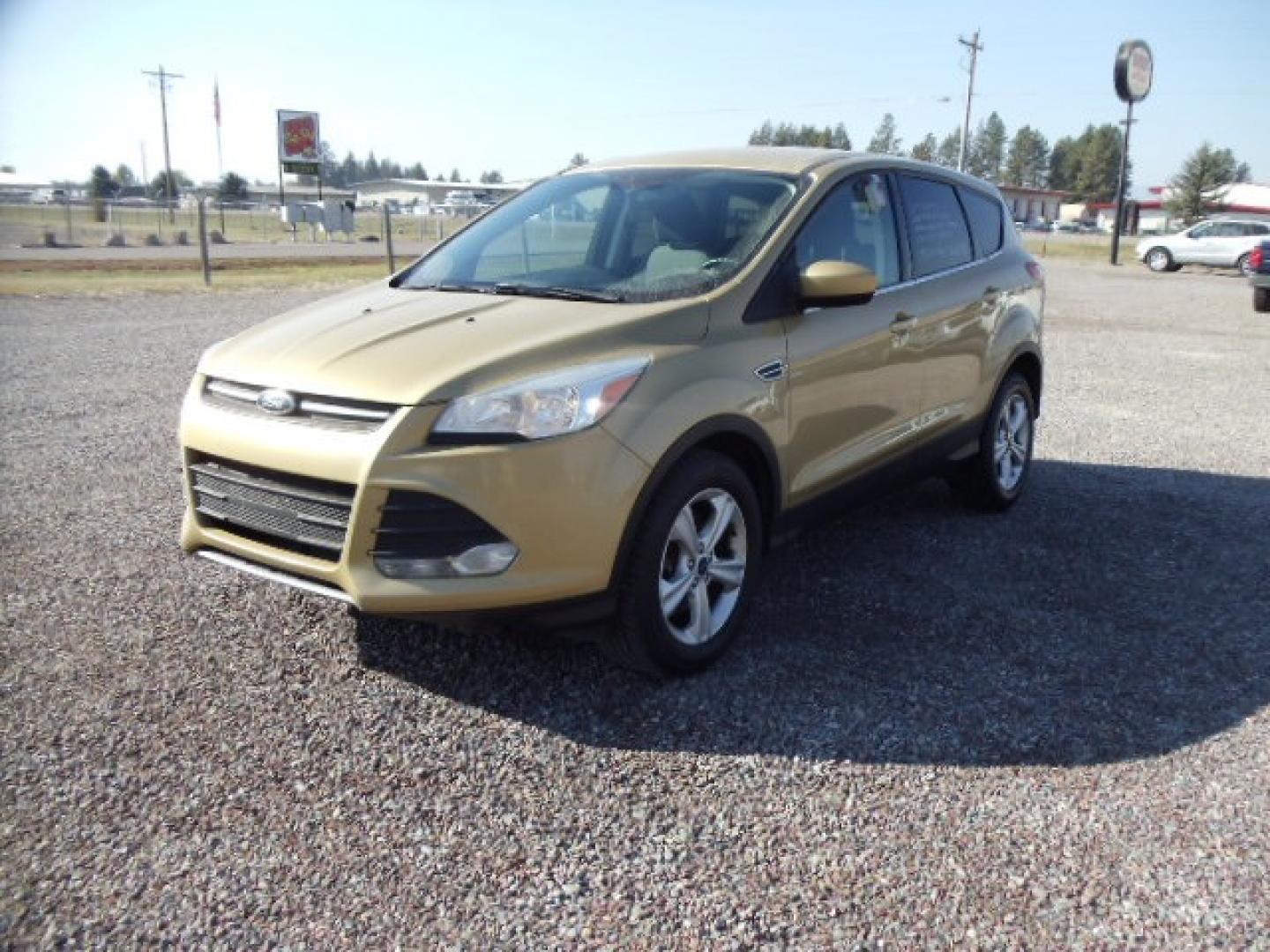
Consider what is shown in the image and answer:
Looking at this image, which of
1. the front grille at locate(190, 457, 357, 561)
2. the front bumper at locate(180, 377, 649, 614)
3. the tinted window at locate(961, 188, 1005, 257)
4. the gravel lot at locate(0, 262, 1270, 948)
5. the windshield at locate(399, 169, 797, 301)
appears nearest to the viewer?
the gravel lot at locate(0, 262, 1270, 948)

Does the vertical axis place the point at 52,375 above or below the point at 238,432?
below

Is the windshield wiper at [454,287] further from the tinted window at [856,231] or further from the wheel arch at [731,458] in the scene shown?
the tinted window at [856,231]

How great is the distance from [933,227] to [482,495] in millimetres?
3089

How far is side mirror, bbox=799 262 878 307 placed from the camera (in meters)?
3.79

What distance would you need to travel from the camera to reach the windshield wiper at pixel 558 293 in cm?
374

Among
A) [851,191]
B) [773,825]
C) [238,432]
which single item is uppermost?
[851,191]

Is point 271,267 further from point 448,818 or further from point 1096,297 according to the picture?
point 448,818

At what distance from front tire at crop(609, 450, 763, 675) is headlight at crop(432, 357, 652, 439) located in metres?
0.37

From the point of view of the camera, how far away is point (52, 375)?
30.8 ft

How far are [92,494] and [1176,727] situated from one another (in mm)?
5315

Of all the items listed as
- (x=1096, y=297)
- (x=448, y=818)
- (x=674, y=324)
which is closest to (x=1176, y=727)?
(x=674, y=324)

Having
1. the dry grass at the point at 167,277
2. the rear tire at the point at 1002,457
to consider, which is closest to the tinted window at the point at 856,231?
the rear tire at the point at 1002,457

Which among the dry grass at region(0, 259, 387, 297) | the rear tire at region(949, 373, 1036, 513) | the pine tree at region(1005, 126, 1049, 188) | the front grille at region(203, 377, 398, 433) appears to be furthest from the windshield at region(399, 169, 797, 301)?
the pine tree at region(1005, 126, 1049, 188)

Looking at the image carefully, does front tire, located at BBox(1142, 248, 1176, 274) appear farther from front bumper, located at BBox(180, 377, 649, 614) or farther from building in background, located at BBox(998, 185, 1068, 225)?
building in background, located at BBox(998, 185, 1068, 225)
